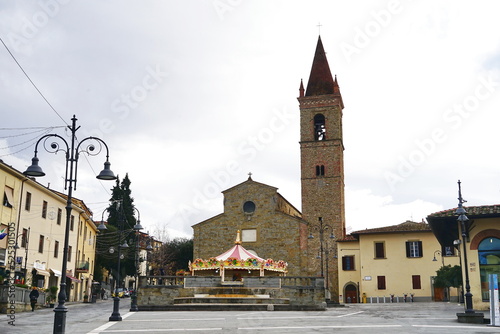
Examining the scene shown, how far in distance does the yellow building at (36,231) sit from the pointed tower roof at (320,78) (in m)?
25.2

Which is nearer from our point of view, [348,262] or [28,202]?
[28,202]

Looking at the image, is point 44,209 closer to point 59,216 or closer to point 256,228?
point 59,216

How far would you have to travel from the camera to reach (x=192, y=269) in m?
32.9

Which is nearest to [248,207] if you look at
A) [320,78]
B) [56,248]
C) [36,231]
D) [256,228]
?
[256,228]

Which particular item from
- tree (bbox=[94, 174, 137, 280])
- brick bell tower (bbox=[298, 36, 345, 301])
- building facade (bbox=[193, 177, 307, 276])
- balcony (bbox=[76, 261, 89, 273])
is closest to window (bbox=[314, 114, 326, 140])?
brick bell tower (bbox=[298, 36, 345, 301])

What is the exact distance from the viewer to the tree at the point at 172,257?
64.6m

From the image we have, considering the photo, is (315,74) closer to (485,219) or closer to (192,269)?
(192,269)

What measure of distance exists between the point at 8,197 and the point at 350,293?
28.5 meters

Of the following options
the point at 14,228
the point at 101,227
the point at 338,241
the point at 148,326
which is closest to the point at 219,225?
the point at 338,241

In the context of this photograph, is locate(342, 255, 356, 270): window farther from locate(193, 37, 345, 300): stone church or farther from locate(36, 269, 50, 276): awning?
locate(36, 269, 50, 276): awning

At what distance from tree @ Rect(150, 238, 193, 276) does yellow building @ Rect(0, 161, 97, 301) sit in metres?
23.3

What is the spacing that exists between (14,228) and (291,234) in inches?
1014

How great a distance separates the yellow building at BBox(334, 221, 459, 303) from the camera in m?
40.5

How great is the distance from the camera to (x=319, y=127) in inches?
2030
